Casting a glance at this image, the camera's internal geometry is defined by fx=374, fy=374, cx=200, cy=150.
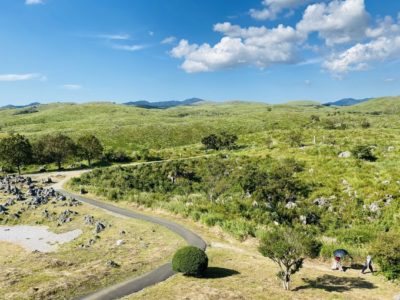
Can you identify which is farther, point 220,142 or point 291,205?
point 220,142

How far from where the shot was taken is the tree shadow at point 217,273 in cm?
2653

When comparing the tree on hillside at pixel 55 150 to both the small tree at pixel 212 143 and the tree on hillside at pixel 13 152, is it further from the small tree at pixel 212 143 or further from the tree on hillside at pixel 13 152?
the small tree at pixel 212 143

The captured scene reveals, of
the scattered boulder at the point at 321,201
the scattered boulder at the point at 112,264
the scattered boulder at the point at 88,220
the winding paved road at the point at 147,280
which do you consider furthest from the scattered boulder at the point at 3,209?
the scattered boulder at the point at 321,201

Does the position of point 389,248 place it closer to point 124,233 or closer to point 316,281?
point 316,281

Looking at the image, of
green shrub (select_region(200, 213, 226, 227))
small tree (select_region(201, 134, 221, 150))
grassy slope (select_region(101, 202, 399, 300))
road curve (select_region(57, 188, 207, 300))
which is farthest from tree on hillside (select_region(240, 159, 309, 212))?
small tree (select_region(201, 134, 221, 150))

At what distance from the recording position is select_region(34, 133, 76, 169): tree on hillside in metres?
83.6

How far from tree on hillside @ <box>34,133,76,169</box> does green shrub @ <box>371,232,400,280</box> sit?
72279mm

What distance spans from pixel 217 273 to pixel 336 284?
26.6 ft

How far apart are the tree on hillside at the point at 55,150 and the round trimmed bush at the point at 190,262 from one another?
6421cm

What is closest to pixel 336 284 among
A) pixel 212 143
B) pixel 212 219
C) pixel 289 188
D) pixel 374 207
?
pixel 212 219

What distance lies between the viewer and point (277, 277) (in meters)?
25.7

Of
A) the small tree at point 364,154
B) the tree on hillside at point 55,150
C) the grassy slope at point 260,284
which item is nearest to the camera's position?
the grassy slope at point 260,284

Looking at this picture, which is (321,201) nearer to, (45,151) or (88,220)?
(88,220)

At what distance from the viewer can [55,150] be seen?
83.1 m
